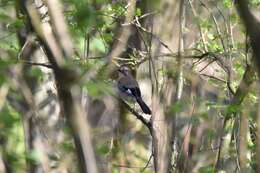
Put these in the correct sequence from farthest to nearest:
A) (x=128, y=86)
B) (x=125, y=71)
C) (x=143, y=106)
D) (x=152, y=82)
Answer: (x=128, y=86) → (x=125, y=71) → (x=143, y=106) → (x=152, y=82)

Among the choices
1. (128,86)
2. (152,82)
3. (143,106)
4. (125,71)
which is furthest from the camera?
(128,86)

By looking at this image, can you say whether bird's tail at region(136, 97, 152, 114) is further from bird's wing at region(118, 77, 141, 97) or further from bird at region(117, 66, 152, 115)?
bird's wing at region(118, 77, 141, 97)

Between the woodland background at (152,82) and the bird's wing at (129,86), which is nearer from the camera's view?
the woodland background at (152,82)

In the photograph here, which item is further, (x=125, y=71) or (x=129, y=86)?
(x=129, y=86)

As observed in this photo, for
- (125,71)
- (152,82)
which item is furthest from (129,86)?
(152,82)

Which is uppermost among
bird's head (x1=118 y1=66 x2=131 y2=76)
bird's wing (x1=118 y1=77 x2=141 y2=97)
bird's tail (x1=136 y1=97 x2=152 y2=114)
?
bird's head (x1=118 y1=66 x2=131 y2=76)

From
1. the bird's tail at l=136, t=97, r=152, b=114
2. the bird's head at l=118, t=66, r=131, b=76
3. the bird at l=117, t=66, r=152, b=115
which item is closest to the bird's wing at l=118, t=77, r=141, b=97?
the bird at l=117, t=66, r=152, b=115

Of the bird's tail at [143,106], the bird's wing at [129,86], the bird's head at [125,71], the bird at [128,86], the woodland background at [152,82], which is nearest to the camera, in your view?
the woodland background at [152,82]

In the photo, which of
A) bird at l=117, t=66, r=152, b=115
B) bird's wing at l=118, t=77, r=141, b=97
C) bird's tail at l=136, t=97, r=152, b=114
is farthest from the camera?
bird's wing at l=118, t=77, r=141, b=97

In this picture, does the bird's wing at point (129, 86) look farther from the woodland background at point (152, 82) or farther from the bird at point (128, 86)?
the woodland background at point (152, 82)

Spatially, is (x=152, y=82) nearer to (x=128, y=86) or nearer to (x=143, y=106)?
(x=143, y=106)

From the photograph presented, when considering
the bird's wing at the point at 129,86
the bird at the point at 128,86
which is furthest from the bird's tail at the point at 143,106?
the bird's wing at the point at 129,86

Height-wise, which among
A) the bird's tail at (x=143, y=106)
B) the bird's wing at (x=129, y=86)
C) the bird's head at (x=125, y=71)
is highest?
the bird's head at (x=125, y=71)

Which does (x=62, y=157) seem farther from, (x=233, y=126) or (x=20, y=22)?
(x=233, y=126)
